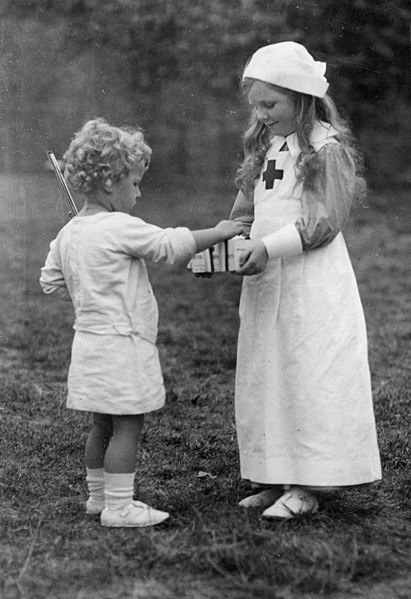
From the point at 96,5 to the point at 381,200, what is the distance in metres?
5.25

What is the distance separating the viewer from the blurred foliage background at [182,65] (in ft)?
22.4

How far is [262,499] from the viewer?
3.82 metres

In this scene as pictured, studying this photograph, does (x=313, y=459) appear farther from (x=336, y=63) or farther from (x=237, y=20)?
(x=336, y=63)

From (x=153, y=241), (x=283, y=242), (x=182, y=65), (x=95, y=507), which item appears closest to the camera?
(x=153, y=241)

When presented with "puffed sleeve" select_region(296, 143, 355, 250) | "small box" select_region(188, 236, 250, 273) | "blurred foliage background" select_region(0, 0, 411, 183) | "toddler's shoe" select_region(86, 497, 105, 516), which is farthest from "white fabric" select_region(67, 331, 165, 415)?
"blurred foliage background" select_region(0, 0, 411, 183)

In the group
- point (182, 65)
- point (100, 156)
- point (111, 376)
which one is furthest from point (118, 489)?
point (182, 65)

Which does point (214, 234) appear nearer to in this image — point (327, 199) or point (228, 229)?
point (228, 229)

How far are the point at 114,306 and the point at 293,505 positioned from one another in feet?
3.04

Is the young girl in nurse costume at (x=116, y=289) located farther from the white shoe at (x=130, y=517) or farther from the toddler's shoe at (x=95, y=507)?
the toddler's shoe at (x=95, y=507)

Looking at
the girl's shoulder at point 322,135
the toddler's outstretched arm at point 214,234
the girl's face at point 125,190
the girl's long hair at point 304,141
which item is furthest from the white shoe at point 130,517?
the girl's shoulder at point 322,135

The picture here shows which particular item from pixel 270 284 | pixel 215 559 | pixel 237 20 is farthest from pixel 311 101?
pixel 237 20

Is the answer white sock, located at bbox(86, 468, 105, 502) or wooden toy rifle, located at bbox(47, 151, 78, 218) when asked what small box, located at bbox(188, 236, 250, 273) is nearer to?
wooden toy rifle, located at bbox(47, 151, 78, 218)

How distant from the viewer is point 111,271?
3441 millimetres

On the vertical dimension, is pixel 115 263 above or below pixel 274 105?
below
